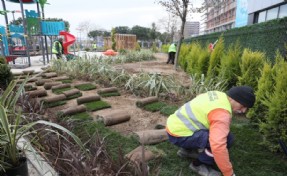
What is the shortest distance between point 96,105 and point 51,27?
30.8ft

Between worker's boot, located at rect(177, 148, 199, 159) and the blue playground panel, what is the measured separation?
11460 millimetres

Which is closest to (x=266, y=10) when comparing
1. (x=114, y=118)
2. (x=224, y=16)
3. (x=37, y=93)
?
(x=114, y=118)

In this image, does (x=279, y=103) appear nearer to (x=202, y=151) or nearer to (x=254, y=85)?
(x=202, y=151)

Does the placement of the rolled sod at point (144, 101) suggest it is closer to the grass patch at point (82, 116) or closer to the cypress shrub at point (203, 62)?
the grass patch at point (82, 116)

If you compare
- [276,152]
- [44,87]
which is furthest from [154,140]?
[44,87]

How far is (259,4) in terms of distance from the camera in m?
15.2

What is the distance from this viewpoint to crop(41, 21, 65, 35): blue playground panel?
1184 cm

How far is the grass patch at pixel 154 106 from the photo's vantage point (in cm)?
424

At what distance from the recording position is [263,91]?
3156mm

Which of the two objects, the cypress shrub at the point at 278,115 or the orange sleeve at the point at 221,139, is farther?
the cypress shrub at the point at 278,115

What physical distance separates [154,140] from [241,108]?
48.5 inches

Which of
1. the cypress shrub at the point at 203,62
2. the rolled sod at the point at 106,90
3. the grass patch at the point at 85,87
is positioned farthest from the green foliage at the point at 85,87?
the cypress shrub at the point at 203,62

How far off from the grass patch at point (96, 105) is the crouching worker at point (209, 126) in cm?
219

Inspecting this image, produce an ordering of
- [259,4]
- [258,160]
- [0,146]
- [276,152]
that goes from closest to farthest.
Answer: [0,146] → [258,160] → [276,152] → [259,4]
